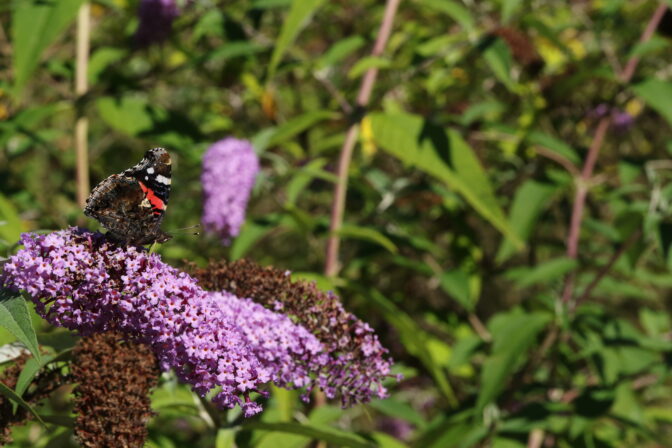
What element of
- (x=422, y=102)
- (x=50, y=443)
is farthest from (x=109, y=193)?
(x=422, y=102)

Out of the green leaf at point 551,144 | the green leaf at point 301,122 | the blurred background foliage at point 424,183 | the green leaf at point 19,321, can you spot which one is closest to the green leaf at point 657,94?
the blurred background foliage at point 424,183

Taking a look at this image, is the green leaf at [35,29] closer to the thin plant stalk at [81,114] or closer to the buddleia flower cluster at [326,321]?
the thin plant stalk at [81,114]

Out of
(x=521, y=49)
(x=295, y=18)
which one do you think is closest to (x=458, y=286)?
(x=295, y=18)

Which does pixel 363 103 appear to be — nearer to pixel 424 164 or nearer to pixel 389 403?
pixel 424 164

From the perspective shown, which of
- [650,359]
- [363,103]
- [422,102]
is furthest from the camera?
[422,102]

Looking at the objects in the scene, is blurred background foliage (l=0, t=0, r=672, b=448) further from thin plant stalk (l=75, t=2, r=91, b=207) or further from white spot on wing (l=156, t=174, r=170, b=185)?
white spot on wing (l=156, t=174, r=170, b=185)

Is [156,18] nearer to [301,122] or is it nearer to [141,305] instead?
[301,122]
